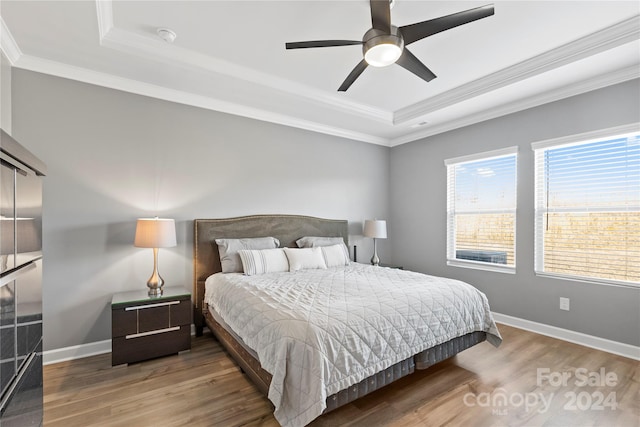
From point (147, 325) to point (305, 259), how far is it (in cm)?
170

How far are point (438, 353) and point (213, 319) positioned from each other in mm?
2131

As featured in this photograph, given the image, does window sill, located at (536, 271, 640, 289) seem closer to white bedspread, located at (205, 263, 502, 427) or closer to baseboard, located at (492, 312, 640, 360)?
baseboard, located at (492, 312, 640, 360)

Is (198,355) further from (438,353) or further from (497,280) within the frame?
(497,280)

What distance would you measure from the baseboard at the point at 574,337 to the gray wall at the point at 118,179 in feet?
10.6

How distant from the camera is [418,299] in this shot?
7.80 feet

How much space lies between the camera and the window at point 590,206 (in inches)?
118

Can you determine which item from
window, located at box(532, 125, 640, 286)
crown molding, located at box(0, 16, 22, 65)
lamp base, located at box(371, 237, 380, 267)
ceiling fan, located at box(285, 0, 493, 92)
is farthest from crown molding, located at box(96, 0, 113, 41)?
window, located at box(532, 125, 640, 286)

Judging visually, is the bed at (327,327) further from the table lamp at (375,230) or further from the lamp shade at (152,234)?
the table lamp at (375,230)

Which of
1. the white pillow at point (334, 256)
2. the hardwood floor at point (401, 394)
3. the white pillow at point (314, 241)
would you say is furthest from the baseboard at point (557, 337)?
the white pillow at point (334, 256)

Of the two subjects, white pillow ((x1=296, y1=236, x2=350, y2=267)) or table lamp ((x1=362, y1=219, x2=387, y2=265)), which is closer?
white pillow ((x1=296, y1=236, x2=350, y2=267))

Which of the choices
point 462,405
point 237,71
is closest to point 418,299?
point 462,405

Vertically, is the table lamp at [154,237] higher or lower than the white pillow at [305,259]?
higher

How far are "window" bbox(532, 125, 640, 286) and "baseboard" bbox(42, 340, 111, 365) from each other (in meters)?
4.74

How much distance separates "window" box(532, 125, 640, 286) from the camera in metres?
3.00
